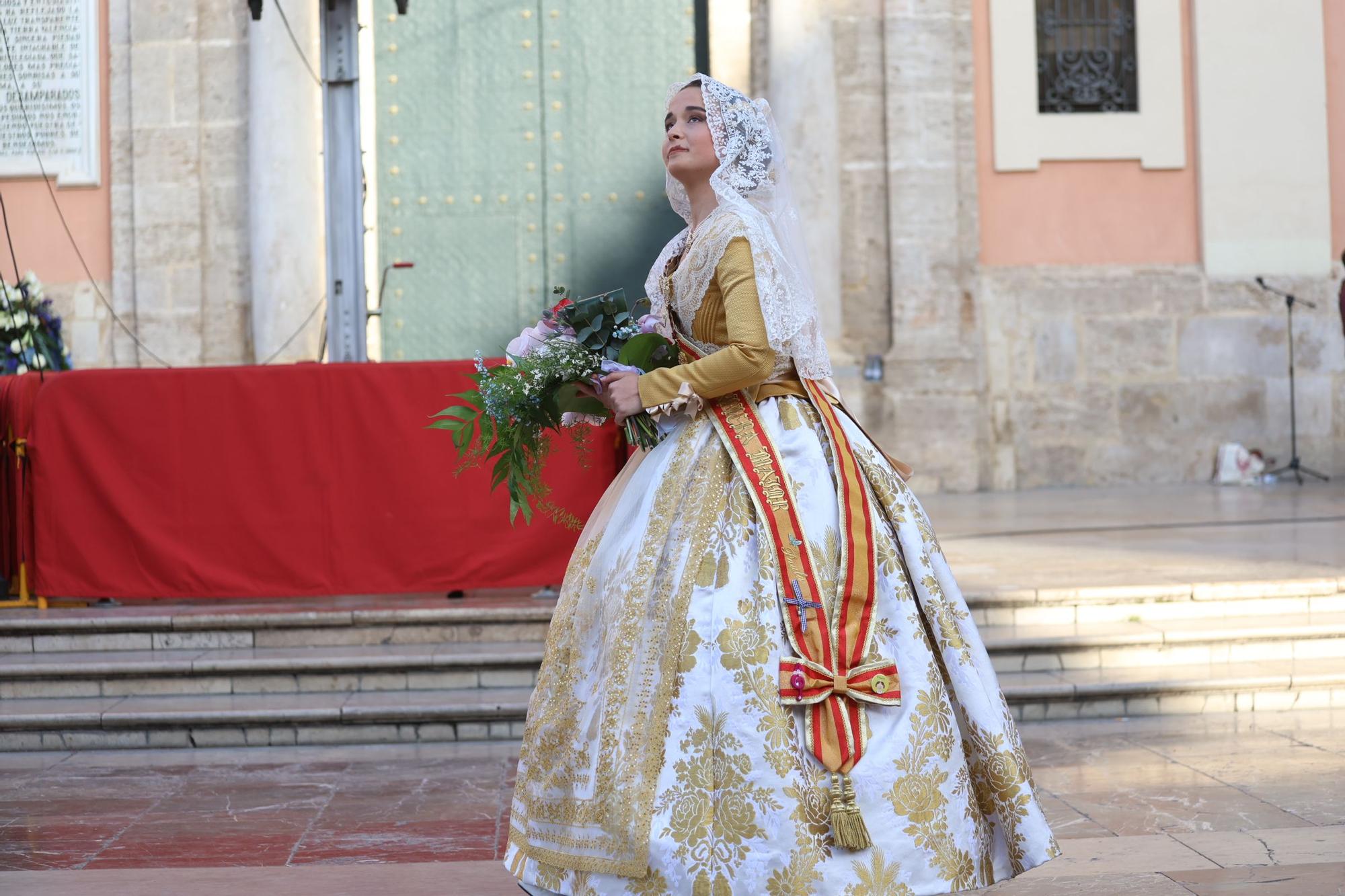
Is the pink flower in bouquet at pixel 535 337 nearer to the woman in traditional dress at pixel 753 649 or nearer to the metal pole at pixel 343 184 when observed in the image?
the woman in traditional dress at pixel 753 649

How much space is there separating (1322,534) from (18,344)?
6.36 metres

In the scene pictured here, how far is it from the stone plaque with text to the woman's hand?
8170 mm

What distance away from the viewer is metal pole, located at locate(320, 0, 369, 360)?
6742 millimetres

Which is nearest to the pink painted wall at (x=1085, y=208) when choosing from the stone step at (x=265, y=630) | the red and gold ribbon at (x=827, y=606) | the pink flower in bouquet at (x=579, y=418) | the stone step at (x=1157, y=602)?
the stone step at (x=1157, y=602)

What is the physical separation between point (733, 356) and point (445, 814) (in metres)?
1.84

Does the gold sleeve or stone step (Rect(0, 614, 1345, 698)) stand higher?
the gold sleeve

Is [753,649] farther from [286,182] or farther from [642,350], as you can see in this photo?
[286,182]

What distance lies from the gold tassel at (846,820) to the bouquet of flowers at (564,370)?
31.1 inches

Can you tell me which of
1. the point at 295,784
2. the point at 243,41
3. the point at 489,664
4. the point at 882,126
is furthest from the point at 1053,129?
the point at 295,784

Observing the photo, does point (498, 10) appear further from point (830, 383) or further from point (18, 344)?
point (830, 383)

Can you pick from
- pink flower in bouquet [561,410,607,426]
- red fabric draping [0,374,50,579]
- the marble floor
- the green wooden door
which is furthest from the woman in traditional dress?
the green wooden door

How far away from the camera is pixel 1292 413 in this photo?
1038 cm

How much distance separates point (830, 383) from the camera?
9.99ft

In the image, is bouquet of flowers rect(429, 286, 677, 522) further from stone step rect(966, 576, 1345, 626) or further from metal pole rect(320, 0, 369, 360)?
metal pole rect(320, 0, 369, 360)
